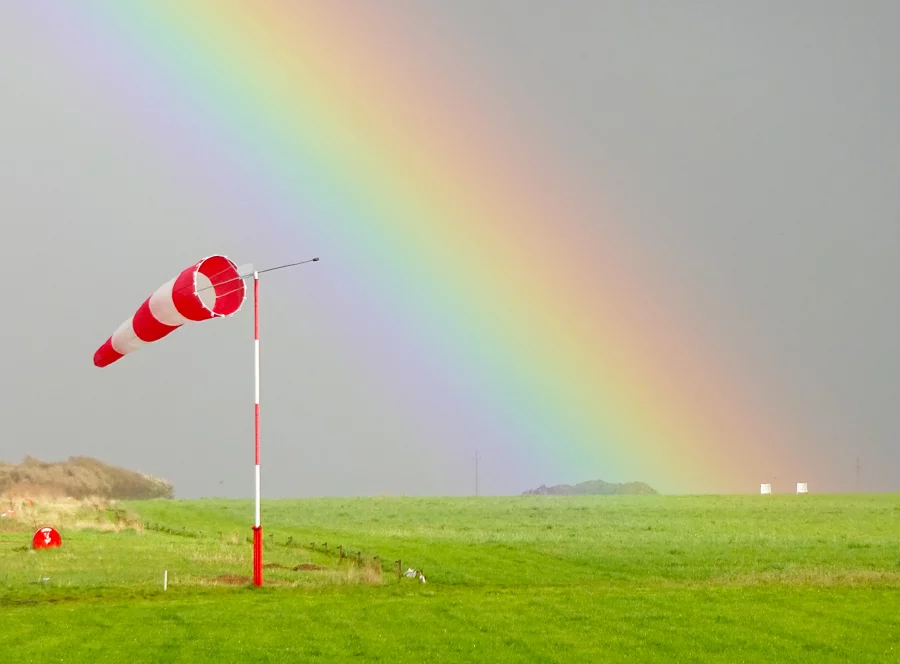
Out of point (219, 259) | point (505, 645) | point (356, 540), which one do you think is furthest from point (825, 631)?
point (356, 540)

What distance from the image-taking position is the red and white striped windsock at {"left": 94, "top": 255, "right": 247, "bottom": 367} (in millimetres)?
28500

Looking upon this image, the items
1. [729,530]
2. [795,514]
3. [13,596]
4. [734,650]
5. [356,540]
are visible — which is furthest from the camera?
[795,514]

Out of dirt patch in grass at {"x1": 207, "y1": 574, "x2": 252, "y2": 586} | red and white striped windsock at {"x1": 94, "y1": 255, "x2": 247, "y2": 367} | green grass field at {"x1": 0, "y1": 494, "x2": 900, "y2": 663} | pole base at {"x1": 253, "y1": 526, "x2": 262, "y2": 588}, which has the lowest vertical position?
green grass field at {"x1": 0, "y1": 494, "x2": 900, "y2": 663}

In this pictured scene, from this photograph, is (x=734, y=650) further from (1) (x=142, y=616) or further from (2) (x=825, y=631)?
(1) (x=142, y=616)

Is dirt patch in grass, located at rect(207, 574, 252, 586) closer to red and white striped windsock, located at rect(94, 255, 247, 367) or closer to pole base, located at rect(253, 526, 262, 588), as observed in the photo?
pole base, located at rect(253, 526, 262, 588)

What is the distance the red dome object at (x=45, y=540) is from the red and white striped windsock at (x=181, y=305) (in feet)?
38.2

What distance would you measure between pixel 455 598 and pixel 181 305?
10.4 metres

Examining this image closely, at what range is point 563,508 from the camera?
87688 millimetres

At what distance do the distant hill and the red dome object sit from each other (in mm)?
58380

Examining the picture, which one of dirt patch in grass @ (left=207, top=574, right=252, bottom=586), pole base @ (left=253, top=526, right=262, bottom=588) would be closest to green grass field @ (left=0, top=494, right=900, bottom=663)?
dirt patch in grass @ (left=207, top=574, right=252, bottom=586)

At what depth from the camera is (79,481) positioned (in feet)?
376

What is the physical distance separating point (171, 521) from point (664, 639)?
49.7m

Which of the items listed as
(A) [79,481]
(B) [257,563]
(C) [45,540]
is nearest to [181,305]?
(B) [257,563]

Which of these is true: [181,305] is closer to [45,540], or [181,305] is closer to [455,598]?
[455,598]
